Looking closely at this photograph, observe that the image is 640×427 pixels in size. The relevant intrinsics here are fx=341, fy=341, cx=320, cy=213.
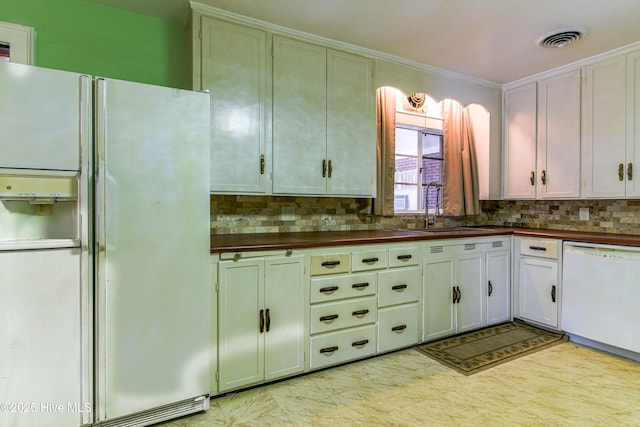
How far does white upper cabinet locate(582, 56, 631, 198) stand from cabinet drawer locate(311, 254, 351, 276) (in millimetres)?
2470

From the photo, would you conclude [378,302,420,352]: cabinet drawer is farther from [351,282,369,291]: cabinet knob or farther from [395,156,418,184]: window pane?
[395,156,418,184]: window pane

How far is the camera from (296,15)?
241cm

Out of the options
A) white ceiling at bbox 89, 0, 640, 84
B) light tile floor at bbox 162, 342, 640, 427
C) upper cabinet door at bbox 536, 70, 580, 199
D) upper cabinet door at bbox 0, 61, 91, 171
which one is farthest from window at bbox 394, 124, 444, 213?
upper cabinet door at bbox 0, 61, 91, 171

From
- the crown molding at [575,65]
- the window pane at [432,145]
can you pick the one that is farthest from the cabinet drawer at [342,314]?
the crown molding at [575,65]

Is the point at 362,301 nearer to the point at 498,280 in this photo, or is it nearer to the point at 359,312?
the point at 359,312

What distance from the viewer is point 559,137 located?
3.35 meters

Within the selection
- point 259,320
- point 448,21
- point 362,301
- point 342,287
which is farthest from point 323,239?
point 448,21

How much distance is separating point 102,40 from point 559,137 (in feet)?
13.1

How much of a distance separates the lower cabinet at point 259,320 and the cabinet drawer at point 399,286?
678 millimetres

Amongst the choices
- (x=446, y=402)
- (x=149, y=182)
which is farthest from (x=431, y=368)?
(x=149, y=182)

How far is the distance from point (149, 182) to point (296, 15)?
A: 1.57 metres

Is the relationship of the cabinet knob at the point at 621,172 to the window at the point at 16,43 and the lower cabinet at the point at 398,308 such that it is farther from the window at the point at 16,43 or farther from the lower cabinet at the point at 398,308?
the window at the point at 16,43

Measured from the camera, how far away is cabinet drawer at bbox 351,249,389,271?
2492mm

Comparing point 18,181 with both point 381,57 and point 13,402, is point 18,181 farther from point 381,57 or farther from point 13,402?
point 381,57
